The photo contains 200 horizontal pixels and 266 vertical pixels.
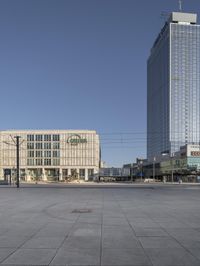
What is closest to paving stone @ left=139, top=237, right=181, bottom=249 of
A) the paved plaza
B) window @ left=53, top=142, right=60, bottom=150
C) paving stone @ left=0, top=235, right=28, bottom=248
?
the paved plaza

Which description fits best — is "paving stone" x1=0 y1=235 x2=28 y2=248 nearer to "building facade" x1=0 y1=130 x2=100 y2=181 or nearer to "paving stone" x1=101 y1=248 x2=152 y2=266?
"paving stone" x1=101 y1=248 x2=152 y2=266

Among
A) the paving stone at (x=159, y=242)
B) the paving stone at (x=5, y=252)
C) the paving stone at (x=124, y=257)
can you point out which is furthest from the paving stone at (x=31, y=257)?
the paving stone at (x=159, y=242)

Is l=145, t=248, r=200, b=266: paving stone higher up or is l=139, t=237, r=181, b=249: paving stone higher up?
l=145, t=248, r=200, b=266: paving stone

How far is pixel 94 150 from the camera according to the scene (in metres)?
196

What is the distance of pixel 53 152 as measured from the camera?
7638 inches

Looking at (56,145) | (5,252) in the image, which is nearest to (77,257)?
(5,252)

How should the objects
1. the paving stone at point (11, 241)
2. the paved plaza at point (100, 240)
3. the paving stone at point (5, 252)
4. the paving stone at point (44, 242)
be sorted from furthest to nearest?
the paving stone at point (11, 241) < the paving stone at point (44, 242) < the paving stone at point (5, 252) < the paved plaza at point (100, 240)

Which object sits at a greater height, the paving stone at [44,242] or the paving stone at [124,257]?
the paving stone at [124,257]

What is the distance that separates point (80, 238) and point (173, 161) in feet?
544

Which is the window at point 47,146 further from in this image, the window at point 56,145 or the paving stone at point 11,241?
the paving stone at point 11,241

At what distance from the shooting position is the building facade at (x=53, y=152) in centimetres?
19300

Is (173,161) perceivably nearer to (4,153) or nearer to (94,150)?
(94,150)

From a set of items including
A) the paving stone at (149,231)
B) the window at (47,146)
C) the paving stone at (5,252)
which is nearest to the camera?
the paving stone at (5,252)

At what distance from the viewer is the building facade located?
193m
